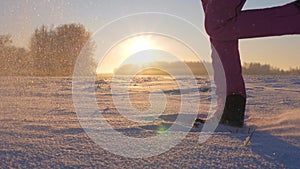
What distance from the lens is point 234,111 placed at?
5.13 ft

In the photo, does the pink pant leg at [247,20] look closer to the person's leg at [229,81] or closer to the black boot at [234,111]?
the person's leg at [229,81]

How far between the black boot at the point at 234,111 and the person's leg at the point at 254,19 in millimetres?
294

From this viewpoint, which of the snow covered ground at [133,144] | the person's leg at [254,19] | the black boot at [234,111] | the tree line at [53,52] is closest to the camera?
the snow covered ground at [133,144]

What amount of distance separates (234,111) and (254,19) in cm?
39

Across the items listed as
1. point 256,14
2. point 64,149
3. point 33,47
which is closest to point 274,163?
point 64,149

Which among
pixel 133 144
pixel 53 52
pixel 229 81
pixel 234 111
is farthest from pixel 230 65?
pixel 53 52

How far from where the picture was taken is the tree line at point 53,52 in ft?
29.1

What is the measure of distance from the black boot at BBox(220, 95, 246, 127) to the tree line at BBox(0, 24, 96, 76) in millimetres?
7114

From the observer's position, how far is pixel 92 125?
1.38 m

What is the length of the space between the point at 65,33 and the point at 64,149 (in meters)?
12.6

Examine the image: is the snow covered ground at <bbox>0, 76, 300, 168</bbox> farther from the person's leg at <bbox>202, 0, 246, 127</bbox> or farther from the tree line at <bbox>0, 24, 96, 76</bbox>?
the tree line at <bbox>0, 24, 96, 76</bbox>

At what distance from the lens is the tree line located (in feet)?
29.1

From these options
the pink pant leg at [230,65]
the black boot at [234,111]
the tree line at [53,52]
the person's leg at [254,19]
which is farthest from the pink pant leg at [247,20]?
the tree line at [53,52]

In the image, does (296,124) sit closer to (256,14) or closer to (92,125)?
(256,14)
